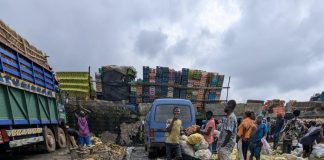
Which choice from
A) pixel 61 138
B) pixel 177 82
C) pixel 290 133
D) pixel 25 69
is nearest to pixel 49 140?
pixel 61 138

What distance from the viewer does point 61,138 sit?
16.6m

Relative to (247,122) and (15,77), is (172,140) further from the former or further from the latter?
(15,77)

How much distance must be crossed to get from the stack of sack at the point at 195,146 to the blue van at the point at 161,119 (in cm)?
326

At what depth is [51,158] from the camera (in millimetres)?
12961

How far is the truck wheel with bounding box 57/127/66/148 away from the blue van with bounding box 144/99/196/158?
4.49m

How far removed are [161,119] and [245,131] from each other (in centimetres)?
413

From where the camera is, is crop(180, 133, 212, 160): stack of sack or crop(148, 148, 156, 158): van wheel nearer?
crop(180, 133, 212, 160): stack of sack

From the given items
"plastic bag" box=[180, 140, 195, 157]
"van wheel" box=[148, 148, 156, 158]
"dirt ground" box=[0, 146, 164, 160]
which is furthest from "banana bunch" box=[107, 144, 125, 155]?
"plastic bag" box=[180, 140, 195, 157]

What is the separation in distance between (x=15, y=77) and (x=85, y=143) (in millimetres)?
4840

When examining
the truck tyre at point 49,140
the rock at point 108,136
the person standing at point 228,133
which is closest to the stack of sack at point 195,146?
the person standing at point 228,133

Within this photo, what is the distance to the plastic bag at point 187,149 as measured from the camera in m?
9.49

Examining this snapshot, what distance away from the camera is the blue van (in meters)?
12.9

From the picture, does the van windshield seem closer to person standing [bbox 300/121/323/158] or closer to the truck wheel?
person standing [bbox 300/121/323/158]

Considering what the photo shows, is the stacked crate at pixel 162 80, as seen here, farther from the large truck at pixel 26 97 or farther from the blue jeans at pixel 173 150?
the blue jeans at pixel 173 150
